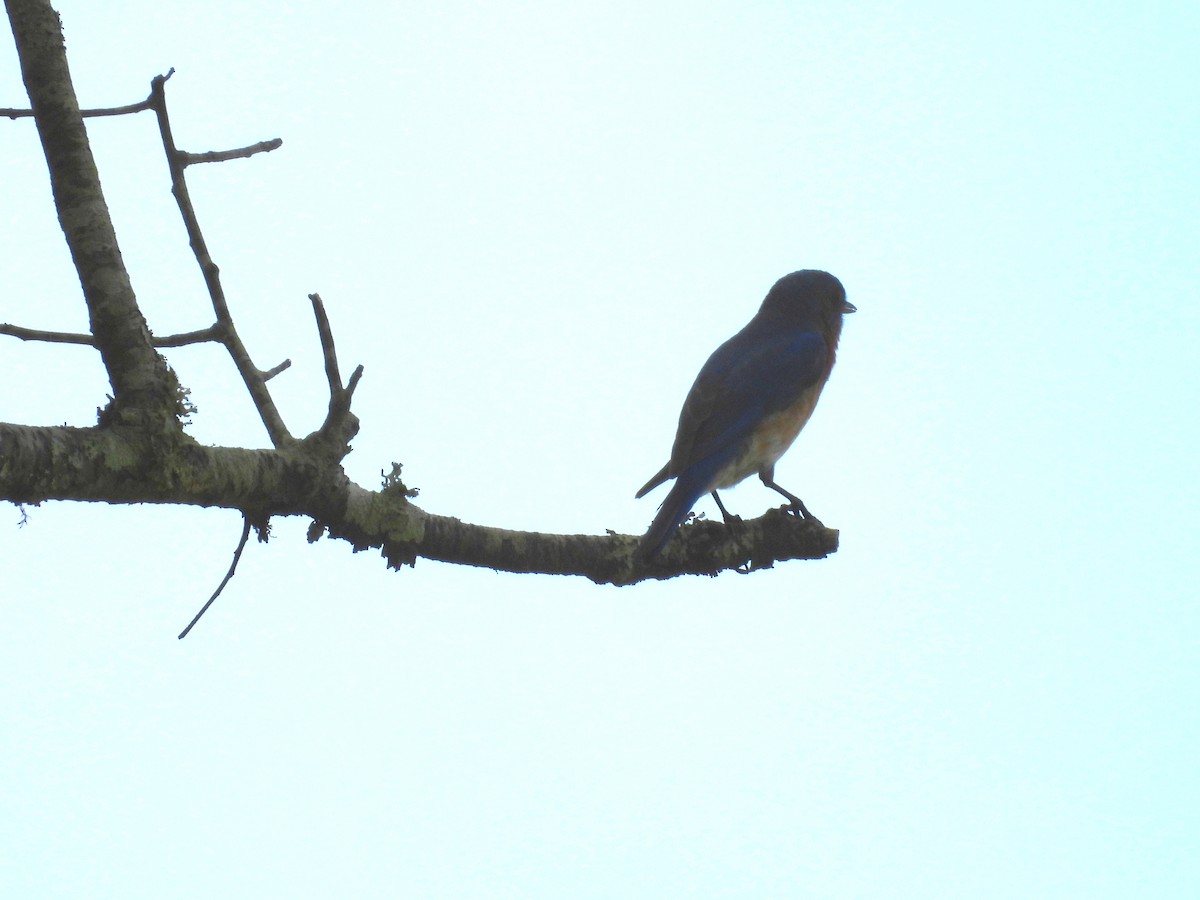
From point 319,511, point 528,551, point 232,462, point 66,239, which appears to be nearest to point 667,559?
point 528,551

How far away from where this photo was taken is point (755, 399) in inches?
252

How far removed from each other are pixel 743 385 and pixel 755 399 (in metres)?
0.13

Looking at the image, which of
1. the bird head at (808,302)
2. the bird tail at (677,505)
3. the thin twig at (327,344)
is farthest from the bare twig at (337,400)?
the bird head at (808,302)

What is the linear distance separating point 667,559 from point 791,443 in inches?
103

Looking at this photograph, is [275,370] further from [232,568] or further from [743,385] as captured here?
[743,385]

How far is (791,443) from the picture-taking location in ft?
22.0

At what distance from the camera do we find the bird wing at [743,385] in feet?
19.9

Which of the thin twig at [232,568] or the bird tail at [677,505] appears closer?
the thin twig at [232,568]

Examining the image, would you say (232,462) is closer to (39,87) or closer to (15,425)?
(15,425)

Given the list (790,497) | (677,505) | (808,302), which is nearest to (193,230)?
(677,505)

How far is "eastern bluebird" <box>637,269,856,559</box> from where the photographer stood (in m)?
5.92

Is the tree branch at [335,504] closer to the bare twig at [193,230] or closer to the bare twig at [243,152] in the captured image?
the bare twig at [193,230]

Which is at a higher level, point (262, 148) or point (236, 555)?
point (262, 148)

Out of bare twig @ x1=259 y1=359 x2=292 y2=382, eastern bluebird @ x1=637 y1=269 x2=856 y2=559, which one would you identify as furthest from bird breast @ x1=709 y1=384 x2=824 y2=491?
bare twig @ x1=259 y1=359 x2=292 y2=382
